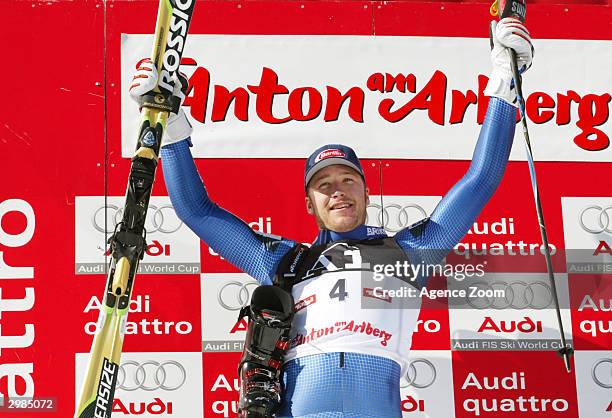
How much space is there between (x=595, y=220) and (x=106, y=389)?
6.96 feet

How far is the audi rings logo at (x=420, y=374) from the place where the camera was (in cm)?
465

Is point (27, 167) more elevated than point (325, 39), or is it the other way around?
point (325, 39)

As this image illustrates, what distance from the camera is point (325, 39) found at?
495 centimetres

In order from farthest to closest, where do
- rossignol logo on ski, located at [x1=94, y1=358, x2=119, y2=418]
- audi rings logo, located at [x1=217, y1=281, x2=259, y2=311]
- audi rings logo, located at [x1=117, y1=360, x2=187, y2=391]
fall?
audi rings logo, located at [x1=217, y1=281, x2=259, y2=311] → audi rings logo, located at [x1=117, y1=360, x2=187, y2=391] → rossignol logo on ski, located at [x1=94, y1=358, x2=119, y2=418]

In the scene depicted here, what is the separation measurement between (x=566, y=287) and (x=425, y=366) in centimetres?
64

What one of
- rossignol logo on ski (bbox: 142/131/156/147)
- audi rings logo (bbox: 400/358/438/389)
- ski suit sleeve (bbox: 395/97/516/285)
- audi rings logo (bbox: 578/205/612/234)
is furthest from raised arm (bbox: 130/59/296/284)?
audi rings logo (bbox: 578/205/612/234)

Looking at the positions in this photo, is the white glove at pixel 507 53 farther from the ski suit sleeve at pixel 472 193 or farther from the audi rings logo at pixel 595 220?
the audi rings logo at pixel 595 220

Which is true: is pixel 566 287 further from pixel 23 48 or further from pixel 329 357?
pixel 23 48

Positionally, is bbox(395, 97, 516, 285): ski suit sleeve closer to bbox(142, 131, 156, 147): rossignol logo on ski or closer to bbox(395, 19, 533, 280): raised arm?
bbox(395, 19, 533, 280): raised arm

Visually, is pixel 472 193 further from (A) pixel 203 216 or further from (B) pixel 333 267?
(A) pixel 203 216

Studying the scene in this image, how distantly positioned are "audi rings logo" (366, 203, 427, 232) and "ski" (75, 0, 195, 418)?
1.14 m

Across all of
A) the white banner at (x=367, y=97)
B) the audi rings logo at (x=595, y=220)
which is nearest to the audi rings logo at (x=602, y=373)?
the audi rings logo at (x=595, y=220)

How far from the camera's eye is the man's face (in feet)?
13.4

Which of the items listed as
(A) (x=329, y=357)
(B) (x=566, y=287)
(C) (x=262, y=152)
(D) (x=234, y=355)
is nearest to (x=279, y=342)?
(A) (x=329, y=357)
